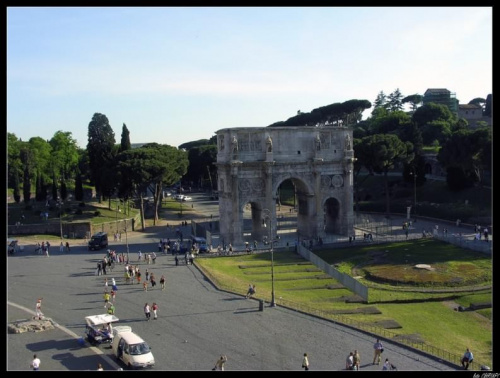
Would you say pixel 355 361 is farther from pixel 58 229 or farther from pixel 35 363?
pixel 58 229

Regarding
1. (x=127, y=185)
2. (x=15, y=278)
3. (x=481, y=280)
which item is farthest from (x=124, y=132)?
(x=481, y=280)

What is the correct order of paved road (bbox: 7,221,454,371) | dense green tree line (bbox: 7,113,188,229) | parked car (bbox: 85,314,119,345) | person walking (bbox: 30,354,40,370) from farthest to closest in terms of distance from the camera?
dense green tree line (bbox: 7,113,188,229) < parked car (bbox: 85,314,119,345) < paved road (bbox: 7,221,454,371) < person walking (bbox: 30,354,40,370)

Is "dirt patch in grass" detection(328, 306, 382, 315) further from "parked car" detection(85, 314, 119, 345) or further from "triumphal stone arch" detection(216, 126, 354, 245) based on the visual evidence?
"triumphal stone arch" detection(216, 126, 354, 245)

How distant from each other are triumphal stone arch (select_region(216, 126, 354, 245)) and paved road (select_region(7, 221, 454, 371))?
14.7 metres

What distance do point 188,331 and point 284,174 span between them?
1190 inches

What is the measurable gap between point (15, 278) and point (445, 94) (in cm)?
11920

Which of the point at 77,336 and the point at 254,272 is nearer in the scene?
the point at 77,336

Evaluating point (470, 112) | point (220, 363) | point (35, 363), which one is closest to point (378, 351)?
point (220, 363)

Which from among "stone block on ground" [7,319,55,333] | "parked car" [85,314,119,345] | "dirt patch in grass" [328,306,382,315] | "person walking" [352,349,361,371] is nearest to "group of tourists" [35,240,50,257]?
"stone block on ground" [7,319,55,333]

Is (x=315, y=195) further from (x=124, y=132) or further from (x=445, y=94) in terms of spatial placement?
(x=445, y=94)

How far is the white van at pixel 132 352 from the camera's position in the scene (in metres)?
23.8

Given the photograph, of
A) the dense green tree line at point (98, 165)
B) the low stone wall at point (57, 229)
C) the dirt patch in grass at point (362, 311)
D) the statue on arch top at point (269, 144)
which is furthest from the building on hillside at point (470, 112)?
the dirt patch in grass at point (362, 311)

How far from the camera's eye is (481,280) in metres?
41.0

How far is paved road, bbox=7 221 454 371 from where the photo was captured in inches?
984
